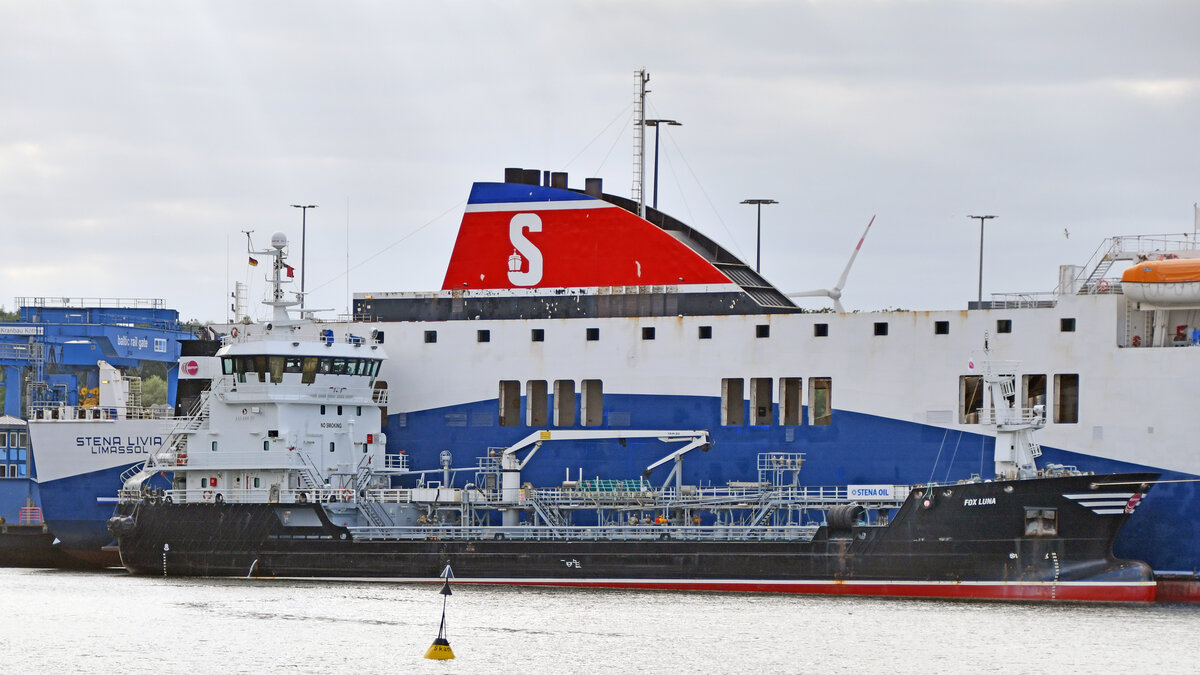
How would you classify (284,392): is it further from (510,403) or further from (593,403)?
(593,403)

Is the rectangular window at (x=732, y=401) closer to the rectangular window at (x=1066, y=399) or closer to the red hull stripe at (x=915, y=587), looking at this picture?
the red hull stripe at (x=915, y=587)

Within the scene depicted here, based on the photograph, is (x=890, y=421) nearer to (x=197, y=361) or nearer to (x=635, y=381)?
(x=635, y=381)

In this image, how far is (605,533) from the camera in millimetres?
40281

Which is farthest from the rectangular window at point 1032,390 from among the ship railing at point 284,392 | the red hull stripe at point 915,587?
the ship railing at point 284,392

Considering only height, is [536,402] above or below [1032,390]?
below

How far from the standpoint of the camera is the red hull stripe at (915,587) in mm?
36562

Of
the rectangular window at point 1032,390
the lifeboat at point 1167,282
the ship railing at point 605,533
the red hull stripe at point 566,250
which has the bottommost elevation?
the ship railing at point 605,533

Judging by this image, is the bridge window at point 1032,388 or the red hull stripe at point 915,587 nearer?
the red hull stripe at point 915,587

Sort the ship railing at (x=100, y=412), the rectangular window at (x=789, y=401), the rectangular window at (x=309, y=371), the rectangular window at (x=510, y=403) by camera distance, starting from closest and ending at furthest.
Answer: the rectangular window at (x=789, y=401) → the rectangular window at (x=309, y=371) → the rectangular window at (x=510, y=403) → the ship railing at (x=100, y=412)

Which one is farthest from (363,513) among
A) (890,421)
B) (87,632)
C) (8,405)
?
(8,405)

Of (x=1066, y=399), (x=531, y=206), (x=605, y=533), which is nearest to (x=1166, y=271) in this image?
(x=1066, y=399)

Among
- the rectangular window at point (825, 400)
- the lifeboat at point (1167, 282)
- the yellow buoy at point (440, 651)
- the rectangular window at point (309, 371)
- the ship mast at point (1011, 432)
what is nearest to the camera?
the yellow buoy at point (440, 651)

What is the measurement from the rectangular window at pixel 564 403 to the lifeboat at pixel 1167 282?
12041 millimetres

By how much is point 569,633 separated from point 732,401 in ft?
31.4
